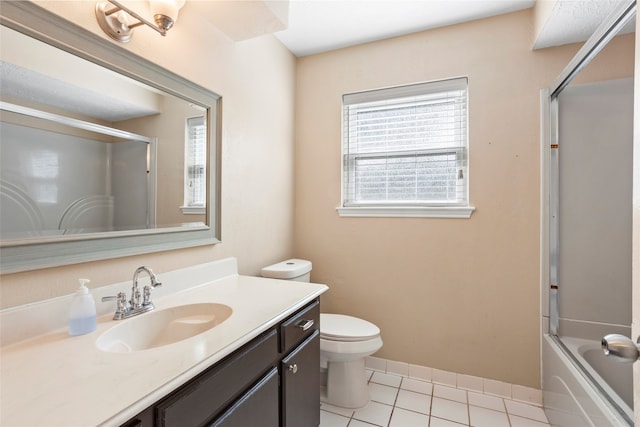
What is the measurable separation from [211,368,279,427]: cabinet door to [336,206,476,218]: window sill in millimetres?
1381

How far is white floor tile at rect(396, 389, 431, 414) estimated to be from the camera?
1.84m

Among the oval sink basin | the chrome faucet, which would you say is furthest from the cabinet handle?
the chrome faucet

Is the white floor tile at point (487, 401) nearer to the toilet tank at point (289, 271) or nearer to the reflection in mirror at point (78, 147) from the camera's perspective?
the toilet tank at point (289, 271)

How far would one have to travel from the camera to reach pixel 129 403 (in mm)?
598

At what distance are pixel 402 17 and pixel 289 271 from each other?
1830mm

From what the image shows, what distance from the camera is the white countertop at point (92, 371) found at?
0.57 metres

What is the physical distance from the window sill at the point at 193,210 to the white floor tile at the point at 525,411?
2142mm

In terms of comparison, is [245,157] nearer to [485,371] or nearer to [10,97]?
[10,97]

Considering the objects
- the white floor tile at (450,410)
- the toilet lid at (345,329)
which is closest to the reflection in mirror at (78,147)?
the toilet lid at (345,329)

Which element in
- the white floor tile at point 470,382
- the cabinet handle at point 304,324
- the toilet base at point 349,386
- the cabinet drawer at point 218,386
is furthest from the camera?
the white floor tile at point 470,382

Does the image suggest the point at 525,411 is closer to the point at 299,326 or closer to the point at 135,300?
the point at 299,326

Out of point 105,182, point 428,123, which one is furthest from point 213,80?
point 428,123

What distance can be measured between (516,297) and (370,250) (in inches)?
38.5

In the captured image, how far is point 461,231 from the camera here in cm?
203
